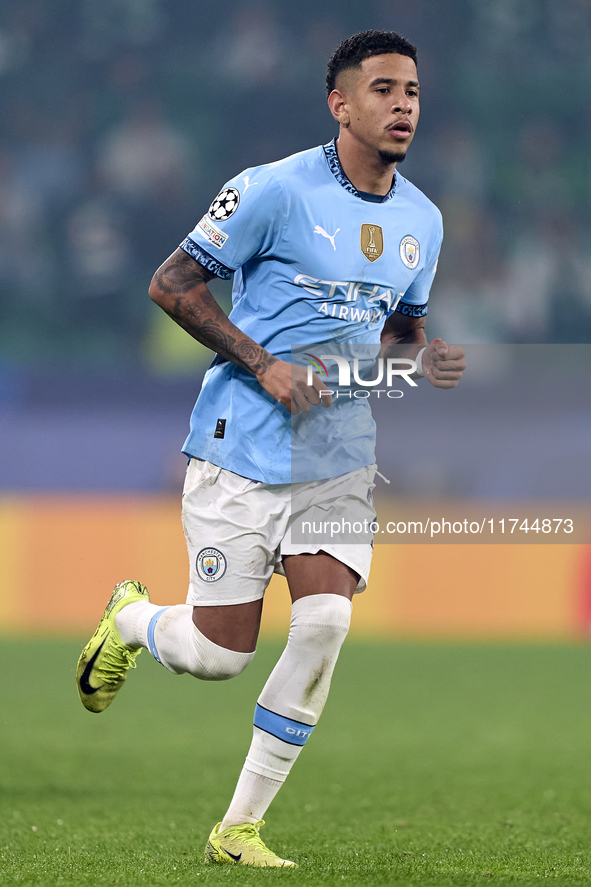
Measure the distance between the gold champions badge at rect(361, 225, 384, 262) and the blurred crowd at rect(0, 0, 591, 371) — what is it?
8682mm

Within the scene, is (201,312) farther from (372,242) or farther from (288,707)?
(288,707)

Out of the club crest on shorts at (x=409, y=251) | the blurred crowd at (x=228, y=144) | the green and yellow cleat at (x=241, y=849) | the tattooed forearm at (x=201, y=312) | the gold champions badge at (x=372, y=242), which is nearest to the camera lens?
the green and yellow cleat at (x=241, y=849)

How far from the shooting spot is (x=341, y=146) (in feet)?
11.0

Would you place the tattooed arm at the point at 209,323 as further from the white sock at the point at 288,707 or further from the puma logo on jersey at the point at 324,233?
the white sock at the point at 288,707

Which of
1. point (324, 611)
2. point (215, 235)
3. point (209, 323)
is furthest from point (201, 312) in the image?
point (324, 611)

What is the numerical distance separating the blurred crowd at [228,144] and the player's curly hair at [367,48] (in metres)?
8.63

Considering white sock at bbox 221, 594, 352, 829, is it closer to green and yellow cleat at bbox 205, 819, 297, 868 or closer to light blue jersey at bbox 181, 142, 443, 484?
green and yellow cleat at bbox 205, 819, 297, 868

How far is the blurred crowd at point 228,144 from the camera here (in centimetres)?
1241

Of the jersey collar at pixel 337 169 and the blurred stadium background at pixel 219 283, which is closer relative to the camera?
the jersey collar at pixel 337 169

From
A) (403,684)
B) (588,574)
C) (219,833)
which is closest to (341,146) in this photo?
(219,833)

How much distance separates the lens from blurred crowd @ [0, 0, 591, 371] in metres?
12.4

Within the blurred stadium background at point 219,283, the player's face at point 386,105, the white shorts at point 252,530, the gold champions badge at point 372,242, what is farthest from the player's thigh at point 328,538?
the blurred stadium background at point 219,283

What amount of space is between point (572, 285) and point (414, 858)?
32.7 ft

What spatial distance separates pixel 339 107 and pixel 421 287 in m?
0.62
